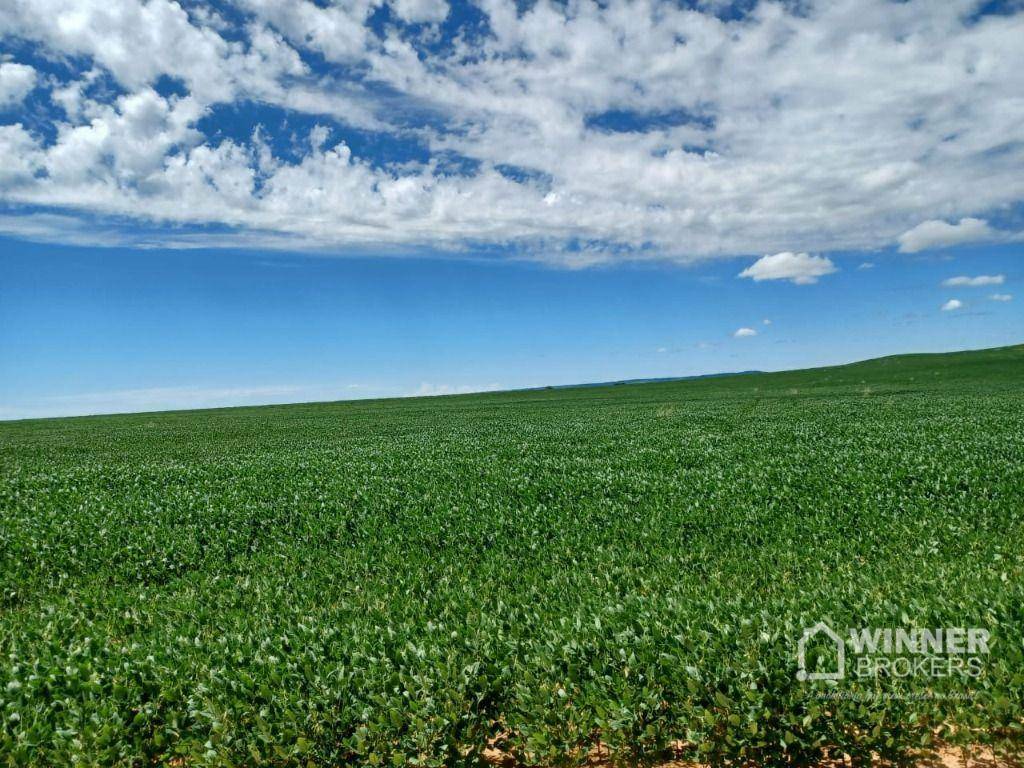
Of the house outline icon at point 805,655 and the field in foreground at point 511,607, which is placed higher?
the house outline icon at point 805,655

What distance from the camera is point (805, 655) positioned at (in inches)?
A: 196

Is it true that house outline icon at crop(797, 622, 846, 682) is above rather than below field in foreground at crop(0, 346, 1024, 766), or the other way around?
above

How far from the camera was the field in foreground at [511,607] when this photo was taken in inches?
187

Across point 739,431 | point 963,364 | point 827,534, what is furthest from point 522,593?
point 963,364

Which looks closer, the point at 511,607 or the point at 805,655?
the point at 805,655

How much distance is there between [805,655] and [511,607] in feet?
11.7

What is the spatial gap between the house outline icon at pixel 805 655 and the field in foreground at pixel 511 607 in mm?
75

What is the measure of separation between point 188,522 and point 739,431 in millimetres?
23172

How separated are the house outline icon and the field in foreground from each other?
75mm

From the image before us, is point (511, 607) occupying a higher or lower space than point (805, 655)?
lower

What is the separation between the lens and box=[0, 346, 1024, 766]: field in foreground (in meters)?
4.75

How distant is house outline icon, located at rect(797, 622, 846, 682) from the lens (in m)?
4.82

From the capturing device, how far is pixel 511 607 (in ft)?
24.6

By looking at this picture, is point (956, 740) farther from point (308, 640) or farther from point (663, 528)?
point (663, 528)
